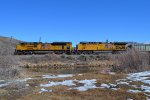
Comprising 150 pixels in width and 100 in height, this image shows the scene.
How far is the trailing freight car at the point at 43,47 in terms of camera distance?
78.9 meters

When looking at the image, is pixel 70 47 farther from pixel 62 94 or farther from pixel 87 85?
pixel 62 94

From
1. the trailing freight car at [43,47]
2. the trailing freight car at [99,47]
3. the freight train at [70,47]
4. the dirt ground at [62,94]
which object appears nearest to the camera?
the dirt ground at [62,94]

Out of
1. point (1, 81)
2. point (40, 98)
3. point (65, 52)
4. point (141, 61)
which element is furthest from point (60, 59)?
point (40, 98)

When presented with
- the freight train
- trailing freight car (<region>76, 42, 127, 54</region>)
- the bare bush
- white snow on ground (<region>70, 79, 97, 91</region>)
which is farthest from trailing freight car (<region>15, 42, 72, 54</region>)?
white snow on ground (<region>70, 79, 97, 91</region>)

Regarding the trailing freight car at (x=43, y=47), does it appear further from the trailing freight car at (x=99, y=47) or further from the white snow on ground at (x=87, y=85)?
the white snow on ground at (x=87, y=85)

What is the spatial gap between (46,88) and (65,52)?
63.6 meters

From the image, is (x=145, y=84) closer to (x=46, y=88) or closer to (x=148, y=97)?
(x=148, y=97)

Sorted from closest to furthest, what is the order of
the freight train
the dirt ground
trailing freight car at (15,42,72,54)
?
the dirt ground < trailing freight car at (15,42,72,54) < the freight train

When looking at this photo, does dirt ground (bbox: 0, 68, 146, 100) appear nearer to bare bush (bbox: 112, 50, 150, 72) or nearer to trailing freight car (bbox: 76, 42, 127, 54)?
bare bush (bbox: 112, 50, 150, 72)

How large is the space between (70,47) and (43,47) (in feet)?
21.7

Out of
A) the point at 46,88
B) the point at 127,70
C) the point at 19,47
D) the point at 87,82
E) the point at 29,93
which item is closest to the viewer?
the point at 29,93

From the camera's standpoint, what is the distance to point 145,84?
56.5ft

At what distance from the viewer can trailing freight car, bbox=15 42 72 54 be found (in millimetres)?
78938

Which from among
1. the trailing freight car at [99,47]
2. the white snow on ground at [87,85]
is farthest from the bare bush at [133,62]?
the trailing freight car at [99,47]
